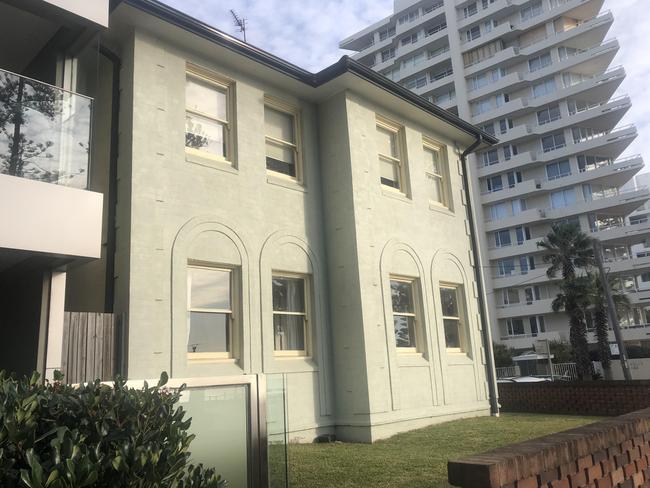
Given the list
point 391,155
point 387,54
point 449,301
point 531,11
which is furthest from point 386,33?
point 449,301

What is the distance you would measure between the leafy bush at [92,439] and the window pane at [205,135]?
7.10 m

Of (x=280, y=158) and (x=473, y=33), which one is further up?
(x=473, y=33)

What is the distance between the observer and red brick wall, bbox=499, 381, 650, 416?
45.5 ft

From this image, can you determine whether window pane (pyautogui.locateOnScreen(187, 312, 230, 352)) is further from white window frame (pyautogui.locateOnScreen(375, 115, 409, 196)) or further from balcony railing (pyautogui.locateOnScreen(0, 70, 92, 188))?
white window frame (pyautogui.locateOnScreen(375, 115, 409, 196))

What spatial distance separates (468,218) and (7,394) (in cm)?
1382

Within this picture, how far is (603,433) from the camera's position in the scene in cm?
469

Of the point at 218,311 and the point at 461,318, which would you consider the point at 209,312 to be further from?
the point at 461,318

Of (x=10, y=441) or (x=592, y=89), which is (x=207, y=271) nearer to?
(x=10, y=441)

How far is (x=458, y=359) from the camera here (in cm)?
1370

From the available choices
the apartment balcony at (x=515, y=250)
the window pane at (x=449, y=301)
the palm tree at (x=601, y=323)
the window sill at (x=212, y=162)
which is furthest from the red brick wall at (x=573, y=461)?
the apartment balcony at (x=515, y=250)

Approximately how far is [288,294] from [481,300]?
6401 millimetres

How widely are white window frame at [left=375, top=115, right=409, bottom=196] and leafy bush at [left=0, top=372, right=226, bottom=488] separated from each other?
33.8 ft

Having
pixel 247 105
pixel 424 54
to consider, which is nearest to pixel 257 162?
pixel 247 105

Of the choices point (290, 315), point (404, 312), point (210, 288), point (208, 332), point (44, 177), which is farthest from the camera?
point (404, 312)
